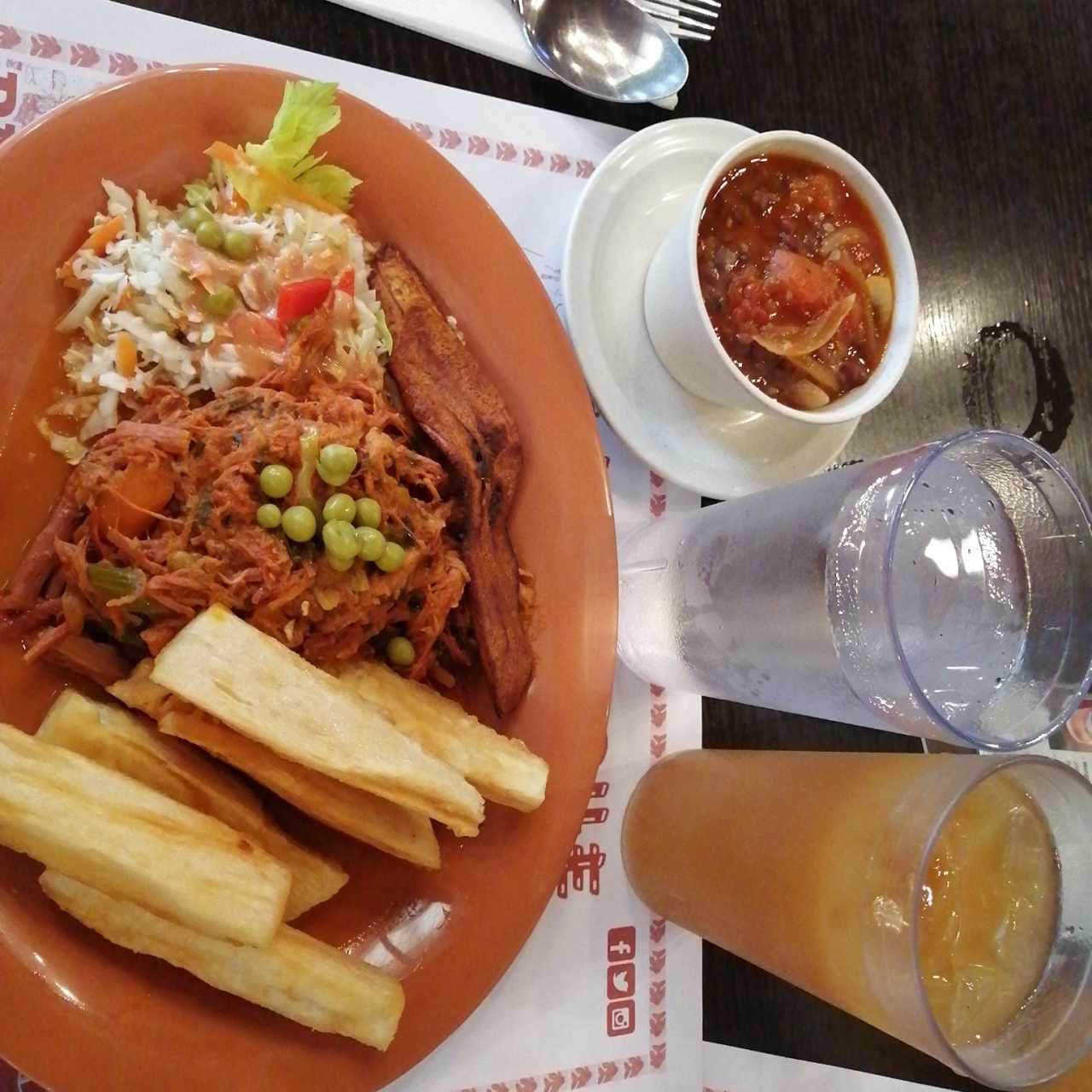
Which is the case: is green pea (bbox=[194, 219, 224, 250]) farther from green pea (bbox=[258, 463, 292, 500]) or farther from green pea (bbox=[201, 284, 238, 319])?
green pea (bbox=[258, 463, 292, 500])

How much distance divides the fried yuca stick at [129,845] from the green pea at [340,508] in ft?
1.87

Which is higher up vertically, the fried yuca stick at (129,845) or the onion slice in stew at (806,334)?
the onion slice in stew at (806,334)

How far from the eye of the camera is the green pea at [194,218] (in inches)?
71.9

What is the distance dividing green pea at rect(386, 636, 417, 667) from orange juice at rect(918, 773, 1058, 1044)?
1.04 metres

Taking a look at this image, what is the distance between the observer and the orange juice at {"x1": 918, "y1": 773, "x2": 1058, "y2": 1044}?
1.53 metres

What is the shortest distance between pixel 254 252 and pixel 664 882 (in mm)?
1586

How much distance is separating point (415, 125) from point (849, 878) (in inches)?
72.0

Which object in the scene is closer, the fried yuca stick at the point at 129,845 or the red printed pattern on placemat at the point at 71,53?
the fried yuca stick at the point at 129,845

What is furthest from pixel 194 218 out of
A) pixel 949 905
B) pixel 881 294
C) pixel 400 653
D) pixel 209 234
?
pixel 949 905

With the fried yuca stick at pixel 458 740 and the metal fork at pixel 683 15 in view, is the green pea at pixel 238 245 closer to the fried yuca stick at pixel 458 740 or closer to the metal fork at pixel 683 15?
the fried yuca stick at pixel 458 740

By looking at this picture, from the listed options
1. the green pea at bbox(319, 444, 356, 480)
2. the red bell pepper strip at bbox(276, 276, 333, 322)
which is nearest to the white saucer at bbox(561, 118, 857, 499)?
the red bell pepper strip at bbox(276, 276, 333, 322)

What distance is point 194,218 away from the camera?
5.99ft

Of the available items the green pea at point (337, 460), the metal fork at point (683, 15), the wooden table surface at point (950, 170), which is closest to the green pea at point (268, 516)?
→ the green pea at point (337, 460)

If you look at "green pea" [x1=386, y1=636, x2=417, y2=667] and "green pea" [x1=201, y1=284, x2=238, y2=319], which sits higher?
"green pea" [x1=201, y1=284, x2=238, y2=319]
